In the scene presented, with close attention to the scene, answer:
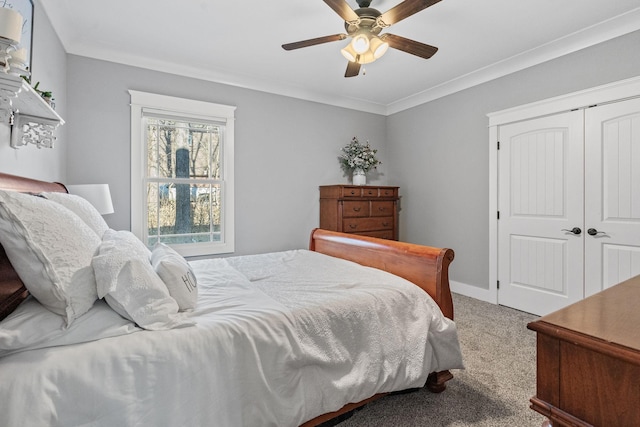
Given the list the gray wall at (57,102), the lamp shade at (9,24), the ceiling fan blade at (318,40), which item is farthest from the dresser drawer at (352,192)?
the lamp shade at (9,24)

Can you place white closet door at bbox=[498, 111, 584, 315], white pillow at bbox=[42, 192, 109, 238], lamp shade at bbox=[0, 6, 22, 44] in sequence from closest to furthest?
1. lamp shade at bbox=[0, 6, 22, 44]
2. white pillow at bbox=[42, 192, 109, 238]
3. white closet door at bbox=[498, 111, 584, 315]

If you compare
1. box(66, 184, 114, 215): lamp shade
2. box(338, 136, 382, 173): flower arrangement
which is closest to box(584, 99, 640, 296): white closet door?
box(338, 136, 382, 173): flower arrangement

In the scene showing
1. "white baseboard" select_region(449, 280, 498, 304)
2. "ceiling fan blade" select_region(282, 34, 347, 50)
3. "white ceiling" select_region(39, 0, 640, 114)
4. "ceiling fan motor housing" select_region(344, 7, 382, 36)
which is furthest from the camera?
"white baseboard" select_region(449, 280, 498, 304)

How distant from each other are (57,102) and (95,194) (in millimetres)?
888

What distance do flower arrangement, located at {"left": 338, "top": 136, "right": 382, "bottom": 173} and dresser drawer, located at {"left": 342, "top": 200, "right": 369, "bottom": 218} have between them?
0.61 metres

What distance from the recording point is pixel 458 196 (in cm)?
396

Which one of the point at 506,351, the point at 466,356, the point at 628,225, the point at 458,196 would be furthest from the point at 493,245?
the point at 466,356

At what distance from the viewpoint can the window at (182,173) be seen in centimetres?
325

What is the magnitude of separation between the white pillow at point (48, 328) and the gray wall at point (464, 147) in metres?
3.73

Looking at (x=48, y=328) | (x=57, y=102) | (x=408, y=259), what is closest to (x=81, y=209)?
(x=48, y=328)

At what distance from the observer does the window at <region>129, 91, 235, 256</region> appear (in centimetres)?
325

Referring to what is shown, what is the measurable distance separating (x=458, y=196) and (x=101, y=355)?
3.92 meters

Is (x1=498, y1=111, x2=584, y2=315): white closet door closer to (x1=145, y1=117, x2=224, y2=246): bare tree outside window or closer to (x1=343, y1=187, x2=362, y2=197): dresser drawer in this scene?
(x1=343, y1=187, x2=362, y2=197): dresser drawer

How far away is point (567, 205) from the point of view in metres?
2.98
